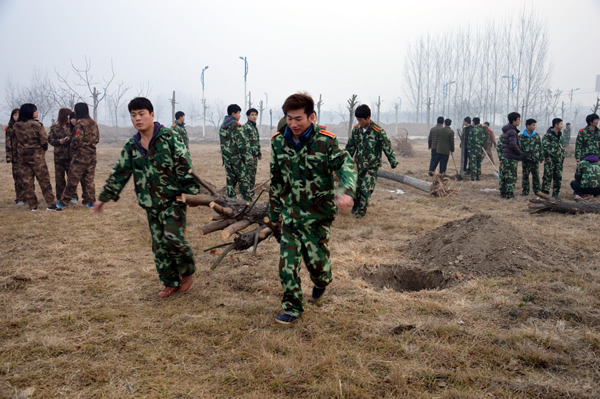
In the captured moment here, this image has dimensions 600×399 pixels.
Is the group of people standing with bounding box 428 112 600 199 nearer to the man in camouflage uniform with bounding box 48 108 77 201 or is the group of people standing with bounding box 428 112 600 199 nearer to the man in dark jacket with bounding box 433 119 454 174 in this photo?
the man in dark jacket with bounding box 433 119 454 174

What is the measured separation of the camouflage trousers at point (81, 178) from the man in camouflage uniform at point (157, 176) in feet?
15.7

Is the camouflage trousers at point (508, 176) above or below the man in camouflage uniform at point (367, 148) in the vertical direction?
below

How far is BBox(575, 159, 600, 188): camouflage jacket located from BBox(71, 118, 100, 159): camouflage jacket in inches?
370

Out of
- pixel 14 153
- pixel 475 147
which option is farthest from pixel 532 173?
pixel 14 153

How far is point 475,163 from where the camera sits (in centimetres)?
1210

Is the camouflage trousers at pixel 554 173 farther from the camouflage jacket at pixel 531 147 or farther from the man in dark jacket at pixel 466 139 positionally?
the man in dark jacket at pixel 466 139

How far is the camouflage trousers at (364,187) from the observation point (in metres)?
6.98

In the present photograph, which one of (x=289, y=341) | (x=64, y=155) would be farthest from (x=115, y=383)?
(x=64, y=155)

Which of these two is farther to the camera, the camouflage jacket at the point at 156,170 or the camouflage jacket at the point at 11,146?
the camouflage jacket at the point at 11,146

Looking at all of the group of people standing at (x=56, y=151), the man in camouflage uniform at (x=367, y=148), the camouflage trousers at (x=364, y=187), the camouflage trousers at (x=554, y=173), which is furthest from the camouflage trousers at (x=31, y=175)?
the camouflage trousers at (x=554, y=173)

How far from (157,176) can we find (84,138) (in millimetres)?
5107

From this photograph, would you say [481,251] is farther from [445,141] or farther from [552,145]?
[445,141]

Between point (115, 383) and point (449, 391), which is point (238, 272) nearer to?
point (115, 383)

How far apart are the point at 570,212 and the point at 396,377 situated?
6.32 m
